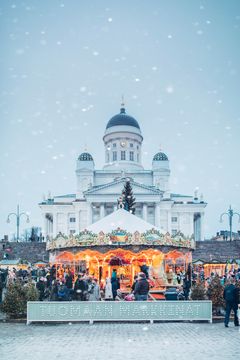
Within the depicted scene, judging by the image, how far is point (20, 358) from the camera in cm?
1098

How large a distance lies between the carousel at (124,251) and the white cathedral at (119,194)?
56.3m

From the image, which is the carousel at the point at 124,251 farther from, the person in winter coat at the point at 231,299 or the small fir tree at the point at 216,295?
the person in winter coat at the point at 231,299

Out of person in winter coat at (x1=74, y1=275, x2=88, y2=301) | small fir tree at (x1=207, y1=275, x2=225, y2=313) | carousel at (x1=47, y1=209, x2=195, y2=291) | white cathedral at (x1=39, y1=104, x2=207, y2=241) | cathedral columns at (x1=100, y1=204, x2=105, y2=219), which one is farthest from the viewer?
cathedral columns at (x1=100, y1=204, x2=105, y2=219)

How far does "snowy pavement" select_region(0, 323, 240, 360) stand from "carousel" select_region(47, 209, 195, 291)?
8.72 meters

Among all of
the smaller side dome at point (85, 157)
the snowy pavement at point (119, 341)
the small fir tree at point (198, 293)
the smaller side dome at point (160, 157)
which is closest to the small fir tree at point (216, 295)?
the small fir tree at point (198, 293)

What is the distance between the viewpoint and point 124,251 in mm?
26719

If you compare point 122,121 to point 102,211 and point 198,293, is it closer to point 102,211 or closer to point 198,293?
point 102,211

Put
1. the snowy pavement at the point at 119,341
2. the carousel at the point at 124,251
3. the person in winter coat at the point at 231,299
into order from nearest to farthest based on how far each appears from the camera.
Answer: the snowy pavement at the point at 119,341
the person in winter coat at the point at 231,299
the carousel at the point at 124,251

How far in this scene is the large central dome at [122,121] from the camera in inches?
3799

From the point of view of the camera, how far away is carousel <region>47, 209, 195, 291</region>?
2633cm

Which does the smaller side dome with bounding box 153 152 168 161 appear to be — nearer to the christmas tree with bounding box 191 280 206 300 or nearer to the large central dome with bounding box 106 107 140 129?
the large central dome with bounding box 106 107 140 129

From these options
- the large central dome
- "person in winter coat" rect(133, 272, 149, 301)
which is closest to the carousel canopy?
"person in winter coat" rect(133, 272, 149, 301)

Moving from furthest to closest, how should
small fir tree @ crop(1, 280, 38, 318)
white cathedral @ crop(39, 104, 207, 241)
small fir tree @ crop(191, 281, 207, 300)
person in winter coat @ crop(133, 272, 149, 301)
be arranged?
white cathedral @ crop(39, 104, 207, 241) < small fir tree @ crop(191, 281, 207, 300) < person in winter coat @ crop(133, 272, 149, 301) < small fir tree @ crop(1, 280, 38, 318)

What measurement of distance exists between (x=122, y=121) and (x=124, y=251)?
71.0 m
